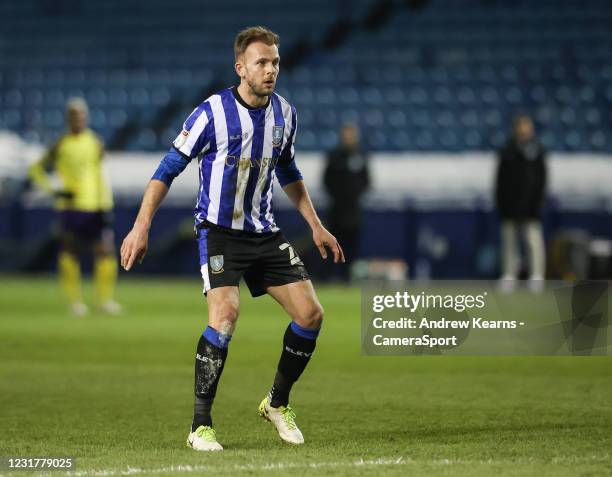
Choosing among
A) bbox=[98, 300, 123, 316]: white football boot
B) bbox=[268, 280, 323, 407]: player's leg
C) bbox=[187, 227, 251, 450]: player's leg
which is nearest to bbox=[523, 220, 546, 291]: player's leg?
bbox=[98, 300, 123, 316]: white football boot

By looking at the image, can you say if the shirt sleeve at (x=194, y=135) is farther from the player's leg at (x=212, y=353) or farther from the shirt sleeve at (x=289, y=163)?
the player's leg at (x=212, y=353)

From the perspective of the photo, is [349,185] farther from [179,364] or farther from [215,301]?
[215,301]

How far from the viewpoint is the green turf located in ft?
16.5

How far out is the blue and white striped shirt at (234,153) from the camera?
5527 millimetres

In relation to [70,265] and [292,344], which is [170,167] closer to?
[292,344]

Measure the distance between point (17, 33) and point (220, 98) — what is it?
22630mm

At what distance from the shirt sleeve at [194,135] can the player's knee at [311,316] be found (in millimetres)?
865

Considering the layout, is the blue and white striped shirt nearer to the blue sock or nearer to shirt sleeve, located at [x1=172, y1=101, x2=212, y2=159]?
shirt sleeve, located at [x1=172, y1=101, x2=212, y2=159]

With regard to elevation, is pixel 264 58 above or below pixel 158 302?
above

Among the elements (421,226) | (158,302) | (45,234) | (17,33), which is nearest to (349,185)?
(421,226)

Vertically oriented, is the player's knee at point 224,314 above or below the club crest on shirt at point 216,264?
below

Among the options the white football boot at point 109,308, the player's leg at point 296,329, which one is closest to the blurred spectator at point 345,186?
the white football boot at point 109,308

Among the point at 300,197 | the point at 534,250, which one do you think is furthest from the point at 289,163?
the point at 534,250

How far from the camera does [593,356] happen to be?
9.63 m
